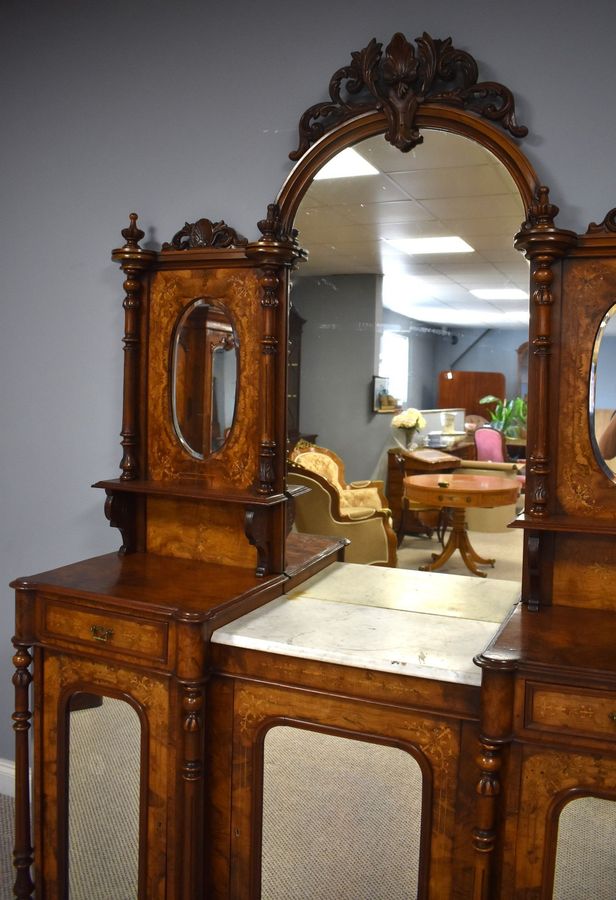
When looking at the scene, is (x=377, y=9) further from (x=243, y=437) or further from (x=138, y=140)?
(x=243, y=437)

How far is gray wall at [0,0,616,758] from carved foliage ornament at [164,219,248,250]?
0.19 feet

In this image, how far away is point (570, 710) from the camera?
5.46 ft

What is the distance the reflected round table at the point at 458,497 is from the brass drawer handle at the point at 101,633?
2.99 ft

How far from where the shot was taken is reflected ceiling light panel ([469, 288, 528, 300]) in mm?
2090

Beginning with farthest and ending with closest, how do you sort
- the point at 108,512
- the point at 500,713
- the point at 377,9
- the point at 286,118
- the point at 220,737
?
the point at 108,512 → the point at 286,118 → the point at 377,9 → the point at 220,737 → the point at 500,713

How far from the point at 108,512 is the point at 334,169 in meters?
1.28

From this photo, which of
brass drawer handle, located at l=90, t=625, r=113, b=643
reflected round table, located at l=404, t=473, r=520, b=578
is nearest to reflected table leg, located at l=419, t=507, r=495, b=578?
reflected round table, located at l=404, t=473, r=520, b=578

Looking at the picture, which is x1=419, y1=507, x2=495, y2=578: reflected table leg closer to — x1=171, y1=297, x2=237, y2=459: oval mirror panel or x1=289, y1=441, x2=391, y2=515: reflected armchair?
x1=289, y1=441, x2=391, y2=515: reflected armchair

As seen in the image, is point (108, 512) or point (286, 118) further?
point (108, 512)


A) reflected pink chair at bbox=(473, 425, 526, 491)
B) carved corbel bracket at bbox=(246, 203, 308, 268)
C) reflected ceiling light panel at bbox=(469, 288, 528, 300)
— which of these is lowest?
reflected pink chair at bbox=(473, 425, 526, 491)

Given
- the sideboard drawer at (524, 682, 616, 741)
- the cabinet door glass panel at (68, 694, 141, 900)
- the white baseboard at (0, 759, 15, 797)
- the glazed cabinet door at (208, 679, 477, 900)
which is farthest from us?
the white baseboard at (0, 759, 15, 797)

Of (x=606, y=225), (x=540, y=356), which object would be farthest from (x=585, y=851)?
(x=606, y=225)

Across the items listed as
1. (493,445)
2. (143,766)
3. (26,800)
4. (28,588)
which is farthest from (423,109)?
(26,800)

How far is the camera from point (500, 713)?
1.69 m
